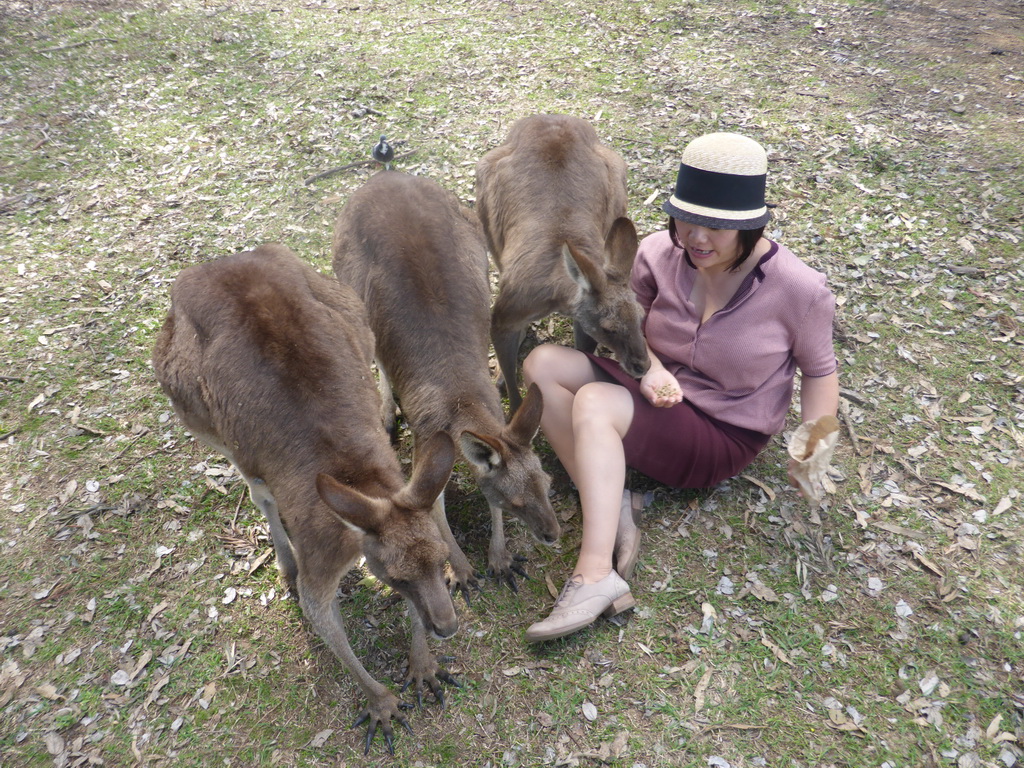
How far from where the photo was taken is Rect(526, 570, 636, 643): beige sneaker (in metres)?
3.27

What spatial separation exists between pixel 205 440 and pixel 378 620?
4.40 ft

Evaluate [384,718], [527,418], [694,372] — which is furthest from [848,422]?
[384,718]

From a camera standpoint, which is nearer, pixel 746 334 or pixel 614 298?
pixel 746 334

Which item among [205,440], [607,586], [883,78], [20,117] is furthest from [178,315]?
[883,78]

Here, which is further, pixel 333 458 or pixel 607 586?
pixel 607 586

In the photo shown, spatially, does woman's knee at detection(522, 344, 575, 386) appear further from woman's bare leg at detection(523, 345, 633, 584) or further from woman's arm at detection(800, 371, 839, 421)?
woman's arm at detection(800, 371, 839, 421)

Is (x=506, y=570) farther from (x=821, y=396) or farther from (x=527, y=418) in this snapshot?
(x=821, y=396)

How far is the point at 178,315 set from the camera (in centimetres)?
351

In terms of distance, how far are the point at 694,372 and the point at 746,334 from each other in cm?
43

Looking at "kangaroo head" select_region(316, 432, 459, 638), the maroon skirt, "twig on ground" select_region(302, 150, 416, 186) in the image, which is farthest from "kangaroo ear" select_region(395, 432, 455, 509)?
"twig on ground" select_region(302, 150, 416, 186)

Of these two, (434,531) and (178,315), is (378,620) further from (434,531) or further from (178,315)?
(178,315)

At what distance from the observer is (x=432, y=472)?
2770 millimetres

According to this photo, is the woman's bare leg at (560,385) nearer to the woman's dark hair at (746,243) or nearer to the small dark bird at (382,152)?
the woman's dark hair at (746,243)

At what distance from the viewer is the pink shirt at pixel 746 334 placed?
321 centimetres
